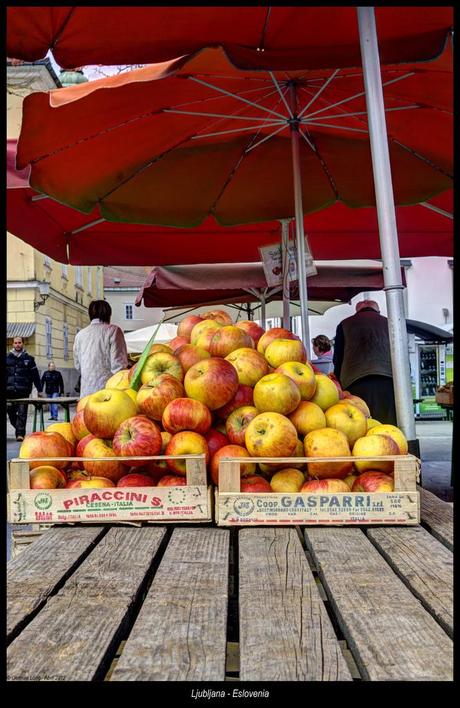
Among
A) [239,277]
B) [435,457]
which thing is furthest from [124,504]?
[435,457]

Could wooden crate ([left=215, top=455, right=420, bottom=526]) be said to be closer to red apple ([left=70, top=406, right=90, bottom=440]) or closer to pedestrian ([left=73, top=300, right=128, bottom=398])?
red apple ([left=70, top=406, right=90, bottom=440])

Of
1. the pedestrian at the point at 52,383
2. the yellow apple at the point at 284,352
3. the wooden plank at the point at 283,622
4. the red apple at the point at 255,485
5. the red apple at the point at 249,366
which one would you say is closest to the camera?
the wooden plank at the point at 283,622

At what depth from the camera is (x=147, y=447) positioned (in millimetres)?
2135

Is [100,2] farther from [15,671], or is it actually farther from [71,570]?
[15,671]

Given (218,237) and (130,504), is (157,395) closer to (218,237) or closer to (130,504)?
(130,504)

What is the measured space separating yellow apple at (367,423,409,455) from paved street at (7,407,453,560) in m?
3.12

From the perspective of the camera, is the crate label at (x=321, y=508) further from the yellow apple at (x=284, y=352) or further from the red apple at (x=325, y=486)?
the yellow apple at (x=284, y=352)

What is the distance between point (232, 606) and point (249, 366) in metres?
1.02

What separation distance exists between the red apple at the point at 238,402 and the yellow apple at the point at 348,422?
12.7 inches

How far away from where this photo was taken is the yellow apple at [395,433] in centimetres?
A: 217

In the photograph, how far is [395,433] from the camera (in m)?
2.24

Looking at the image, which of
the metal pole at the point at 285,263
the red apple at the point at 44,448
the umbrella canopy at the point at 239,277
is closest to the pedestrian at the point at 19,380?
the umbrella canopy at the point at 239,277
